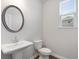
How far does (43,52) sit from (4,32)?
129 centimetres

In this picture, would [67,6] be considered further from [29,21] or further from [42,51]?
[42,51]

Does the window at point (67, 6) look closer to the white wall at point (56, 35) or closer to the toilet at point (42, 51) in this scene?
the white wall at point (56, 35)

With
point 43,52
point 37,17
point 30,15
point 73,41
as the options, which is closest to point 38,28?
point 37,17

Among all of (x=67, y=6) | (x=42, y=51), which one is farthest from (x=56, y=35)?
(x=67, y=6)

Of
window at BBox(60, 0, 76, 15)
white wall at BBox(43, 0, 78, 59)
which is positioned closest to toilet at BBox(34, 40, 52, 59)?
white wall at BBox(43, 0, 78, 59)

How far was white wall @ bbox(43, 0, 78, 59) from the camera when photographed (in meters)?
2.45

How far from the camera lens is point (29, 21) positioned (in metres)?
2.78

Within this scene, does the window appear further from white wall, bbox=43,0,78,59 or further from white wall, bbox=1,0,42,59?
white wall, bbox=1,0,42,59

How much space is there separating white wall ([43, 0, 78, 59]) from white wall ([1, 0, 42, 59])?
292 mm

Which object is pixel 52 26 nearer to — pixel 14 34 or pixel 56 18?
pixel 56 18

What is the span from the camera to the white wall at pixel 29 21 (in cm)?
215

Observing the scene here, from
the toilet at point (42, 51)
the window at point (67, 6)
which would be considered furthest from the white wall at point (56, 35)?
the toilet at point (42, 51)

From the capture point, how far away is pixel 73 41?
2.41 meters

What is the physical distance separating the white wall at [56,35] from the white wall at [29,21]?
11.5 inches
